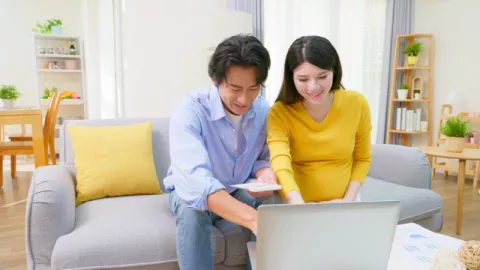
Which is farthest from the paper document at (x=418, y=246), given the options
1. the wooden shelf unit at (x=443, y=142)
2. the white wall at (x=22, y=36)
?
the white wall at (x=22, y=36)

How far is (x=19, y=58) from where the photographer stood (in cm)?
531

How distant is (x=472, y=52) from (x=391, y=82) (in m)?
0.87

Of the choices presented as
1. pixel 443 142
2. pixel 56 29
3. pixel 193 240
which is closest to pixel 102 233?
pixel 193 240

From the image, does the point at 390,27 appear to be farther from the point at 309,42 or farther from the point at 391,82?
the point at 309,42

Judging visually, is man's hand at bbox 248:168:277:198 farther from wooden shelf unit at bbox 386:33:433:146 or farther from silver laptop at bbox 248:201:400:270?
wooden shelf unit at bbox 386:33:433:146

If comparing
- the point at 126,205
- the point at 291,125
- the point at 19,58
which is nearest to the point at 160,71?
the point at 126,205

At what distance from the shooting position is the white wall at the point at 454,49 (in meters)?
3.98

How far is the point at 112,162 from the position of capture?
1747 mm

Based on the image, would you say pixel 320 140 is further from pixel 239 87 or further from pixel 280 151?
pixel 239 87

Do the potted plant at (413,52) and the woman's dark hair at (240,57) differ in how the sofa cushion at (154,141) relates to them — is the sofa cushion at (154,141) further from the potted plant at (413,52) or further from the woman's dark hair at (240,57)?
the potted plant at (413,52)

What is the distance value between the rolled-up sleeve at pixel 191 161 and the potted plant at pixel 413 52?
3.75 m

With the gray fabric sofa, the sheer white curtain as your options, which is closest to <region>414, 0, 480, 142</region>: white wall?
the sheer white curtain

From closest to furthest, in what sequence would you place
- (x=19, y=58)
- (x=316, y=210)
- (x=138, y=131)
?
1. (x=316, y=210)
2. (x=138, y=131)
3. (x=19, y=58)

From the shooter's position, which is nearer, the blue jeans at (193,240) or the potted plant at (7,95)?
the blue jeans at (193,240)
